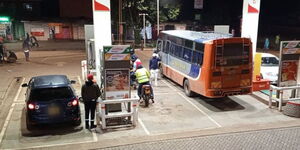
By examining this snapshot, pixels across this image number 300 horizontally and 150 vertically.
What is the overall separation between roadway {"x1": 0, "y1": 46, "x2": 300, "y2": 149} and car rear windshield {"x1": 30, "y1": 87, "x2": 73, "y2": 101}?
112 centimetres

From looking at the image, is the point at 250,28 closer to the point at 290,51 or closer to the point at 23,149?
the point at 290,51

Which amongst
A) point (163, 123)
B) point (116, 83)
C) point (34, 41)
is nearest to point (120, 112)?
point (116, 83)

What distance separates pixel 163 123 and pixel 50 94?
145 inches

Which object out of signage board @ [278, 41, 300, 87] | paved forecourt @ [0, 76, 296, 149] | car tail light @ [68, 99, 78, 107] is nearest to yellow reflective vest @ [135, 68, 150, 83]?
paved forecourt @ [0, 76, 296, 149]

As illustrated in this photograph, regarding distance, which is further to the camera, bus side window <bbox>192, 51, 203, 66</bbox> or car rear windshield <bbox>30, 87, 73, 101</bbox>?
bus side window <bbox>192, 51, 203, 66</bbox>

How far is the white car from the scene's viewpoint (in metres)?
15.1

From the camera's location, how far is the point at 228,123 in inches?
420

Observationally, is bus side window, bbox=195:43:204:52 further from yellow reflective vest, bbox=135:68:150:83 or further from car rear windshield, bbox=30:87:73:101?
car rear windshield, bbox=30:87:73:101

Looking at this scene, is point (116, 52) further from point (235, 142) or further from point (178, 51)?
point (178, 51)

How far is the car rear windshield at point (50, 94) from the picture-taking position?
9.37 metres

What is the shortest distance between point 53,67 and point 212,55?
12.6 metres

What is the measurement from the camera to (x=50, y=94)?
9.49 meters

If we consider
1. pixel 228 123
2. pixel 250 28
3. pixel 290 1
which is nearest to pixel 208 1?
pixel 290 1

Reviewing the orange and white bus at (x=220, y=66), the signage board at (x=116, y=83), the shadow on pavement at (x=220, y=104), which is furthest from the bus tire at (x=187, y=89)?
the signage board at (x=116, y=83)
